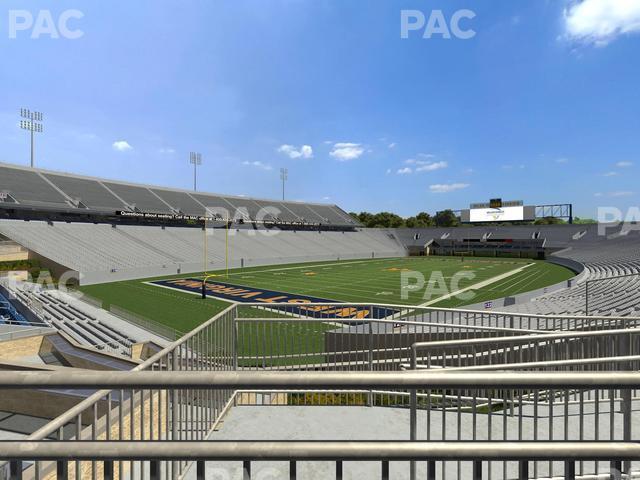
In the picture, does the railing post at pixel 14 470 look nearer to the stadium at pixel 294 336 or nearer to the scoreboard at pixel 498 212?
the stadium at pixel 294 336

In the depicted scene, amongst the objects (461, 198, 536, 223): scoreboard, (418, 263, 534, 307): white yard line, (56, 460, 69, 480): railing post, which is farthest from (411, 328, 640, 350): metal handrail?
(461, 198, 536, 223): scoreboard

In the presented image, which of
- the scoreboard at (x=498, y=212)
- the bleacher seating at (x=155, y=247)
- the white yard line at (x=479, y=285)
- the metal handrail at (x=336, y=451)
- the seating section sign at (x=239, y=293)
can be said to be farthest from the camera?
the scoreboard at (x=498, y=212)

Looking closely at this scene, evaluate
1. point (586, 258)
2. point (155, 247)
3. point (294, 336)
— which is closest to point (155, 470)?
point (294, 336)

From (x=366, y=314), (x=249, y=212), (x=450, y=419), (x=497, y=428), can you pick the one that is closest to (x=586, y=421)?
(x=497, y=428)

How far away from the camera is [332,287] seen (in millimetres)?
32125

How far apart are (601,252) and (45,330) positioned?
197ft

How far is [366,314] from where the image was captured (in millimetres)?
20797

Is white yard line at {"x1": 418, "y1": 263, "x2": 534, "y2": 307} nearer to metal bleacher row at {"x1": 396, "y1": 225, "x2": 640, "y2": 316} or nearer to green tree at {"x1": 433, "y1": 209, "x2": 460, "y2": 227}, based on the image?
metal bleacher row at {"x1": 396, "y1": 225, "x2": 640, "y2": 316}

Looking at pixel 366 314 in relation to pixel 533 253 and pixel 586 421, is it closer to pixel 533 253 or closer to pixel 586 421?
pixel 586 421

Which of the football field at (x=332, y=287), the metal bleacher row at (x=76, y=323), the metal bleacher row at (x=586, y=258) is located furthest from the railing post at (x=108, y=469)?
the football field at (x=332, y=287)

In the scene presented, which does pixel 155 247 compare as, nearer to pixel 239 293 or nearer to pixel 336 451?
pixel 239 293

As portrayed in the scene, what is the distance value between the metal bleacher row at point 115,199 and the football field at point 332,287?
64.5 feet

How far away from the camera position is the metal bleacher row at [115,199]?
43.1m

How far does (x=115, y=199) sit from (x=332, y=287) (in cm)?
3733
